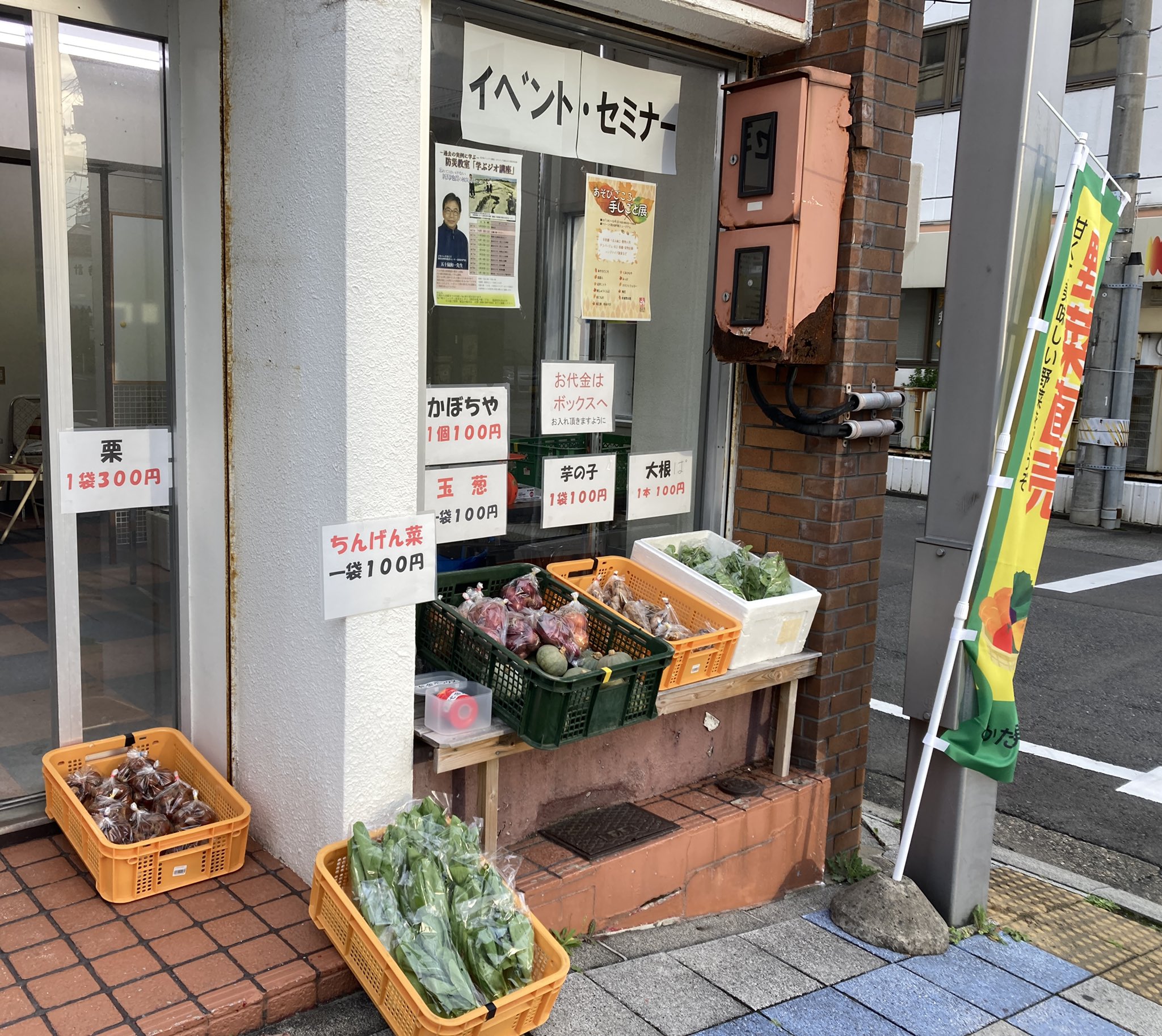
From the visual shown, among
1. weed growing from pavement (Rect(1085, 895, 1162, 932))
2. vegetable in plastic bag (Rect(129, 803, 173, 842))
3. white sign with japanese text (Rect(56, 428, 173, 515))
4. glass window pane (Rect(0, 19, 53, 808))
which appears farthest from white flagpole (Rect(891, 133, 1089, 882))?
glass window pane (Rect(0, 19, 53, 808))

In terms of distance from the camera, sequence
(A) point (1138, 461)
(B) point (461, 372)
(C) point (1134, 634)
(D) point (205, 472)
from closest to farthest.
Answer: (D) point (205, 472), (B) point (461, 372), (C) point (1134, 634), (A) point (1138, 461)

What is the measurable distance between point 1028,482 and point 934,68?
752 inches

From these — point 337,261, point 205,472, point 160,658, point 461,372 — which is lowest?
point 160,658

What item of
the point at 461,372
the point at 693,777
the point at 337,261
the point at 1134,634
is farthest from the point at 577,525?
the point at 1134,634

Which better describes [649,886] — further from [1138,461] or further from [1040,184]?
[1138,461]

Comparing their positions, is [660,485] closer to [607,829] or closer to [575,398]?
[575,398]

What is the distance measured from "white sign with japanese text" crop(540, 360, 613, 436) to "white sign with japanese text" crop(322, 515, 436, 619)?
1105 mm

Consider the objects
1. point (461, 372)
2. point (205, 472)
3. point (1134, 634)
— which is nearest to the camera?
point (205, 472)

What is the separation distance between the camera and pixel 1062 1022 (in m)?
3.64

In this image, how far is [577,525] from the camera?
4613mm

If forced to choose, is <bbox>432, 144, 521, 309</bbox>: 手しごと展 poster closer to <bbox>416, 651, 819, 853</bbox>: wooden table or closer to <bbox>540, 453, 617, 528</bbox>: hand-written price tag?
<bbox>540, 453, 617, 528</bbox>: hand-written price tag

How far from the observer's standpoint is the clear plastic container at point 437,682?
3639 millimetres

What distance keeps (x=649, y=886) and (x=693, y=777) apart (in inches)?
26.4

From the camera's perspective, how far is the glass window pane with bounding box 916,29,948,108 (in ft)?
65.8
